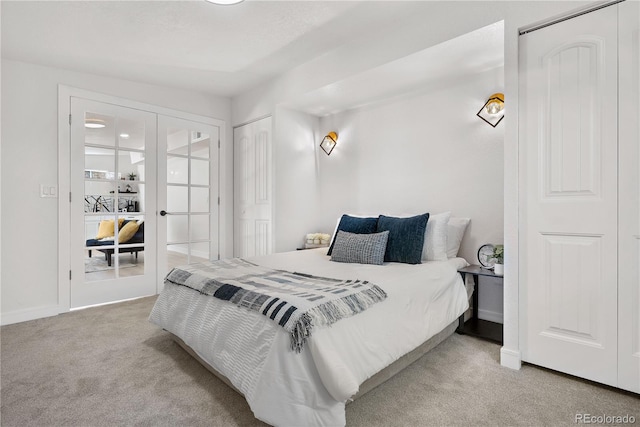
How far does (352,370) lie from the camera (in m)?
1.56

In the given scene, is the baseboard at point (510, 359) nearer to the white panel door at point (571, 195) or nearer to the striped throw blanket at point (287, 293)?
the white panel door at point (571, 195)

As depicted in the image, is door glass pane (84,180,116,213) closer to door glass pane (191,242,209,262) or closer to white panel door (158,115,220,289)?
white panel door (158,115,220,289)

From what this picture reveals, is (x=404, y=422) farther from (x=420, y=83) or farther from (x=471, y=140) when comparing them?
(x=420, y=83)

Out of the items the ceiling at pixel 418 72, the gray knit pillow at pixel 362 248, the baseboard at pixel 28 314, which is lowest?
the baseboard at pixel 28 314

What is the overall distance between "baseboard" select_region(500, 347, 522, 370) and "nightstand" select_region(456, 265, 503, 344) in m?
0.31

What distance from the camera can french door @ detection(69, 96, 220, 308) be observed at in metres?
3.44

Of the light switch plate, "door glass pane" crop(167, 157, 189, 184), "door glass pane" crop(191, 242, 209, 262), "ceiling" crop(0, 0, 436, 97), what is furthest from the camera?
"door glass pane" crop(191, 242, 209, 262)

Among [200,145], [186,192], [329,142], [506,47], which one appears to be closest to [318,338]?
[506,47]

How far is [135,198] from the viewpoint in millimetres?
3760

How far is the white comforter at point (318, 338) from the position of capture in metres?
1.42

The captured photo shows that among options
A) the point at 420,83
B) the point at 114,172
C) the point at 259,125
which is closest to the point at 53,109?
the point at 114,172

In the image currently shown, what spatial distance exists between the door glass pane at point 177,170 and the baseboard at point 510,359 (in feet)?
12.0

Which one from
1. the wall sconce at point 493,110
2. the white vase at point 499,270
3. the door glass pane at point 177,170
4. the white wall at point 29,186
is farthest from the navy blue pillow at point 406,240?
the white wall at point 29,186

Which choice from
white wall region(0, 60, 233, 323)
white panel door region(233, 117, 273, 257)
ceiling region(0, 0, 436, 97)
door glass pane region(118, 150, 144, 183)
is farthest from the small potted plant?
white wall region(0, 60, 233, 323)
